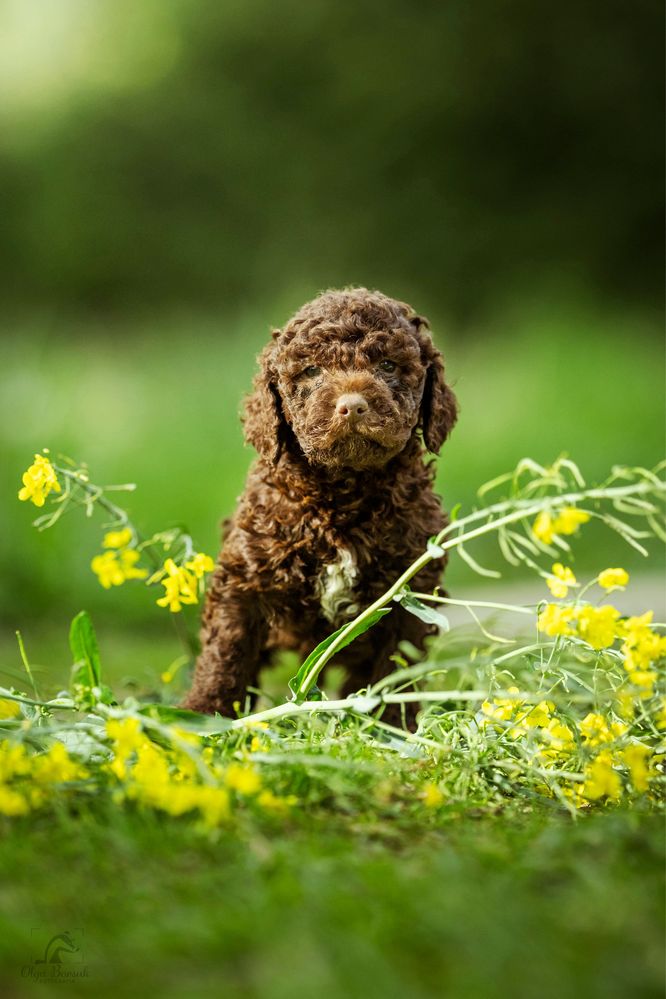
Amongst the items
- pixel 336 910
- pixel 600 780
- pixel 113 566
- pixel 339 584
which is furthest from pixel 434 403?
pixel 336 910

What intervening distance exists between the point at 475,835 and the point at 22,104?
1086 cm

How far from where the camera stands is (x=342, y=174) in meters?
11.0

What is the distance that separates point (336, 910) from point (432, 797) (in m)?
0.55

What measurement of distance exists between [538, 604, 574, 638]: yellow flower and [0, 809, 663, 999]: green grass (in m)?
0.36

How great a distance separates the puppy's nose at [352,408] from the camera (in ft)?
8.01

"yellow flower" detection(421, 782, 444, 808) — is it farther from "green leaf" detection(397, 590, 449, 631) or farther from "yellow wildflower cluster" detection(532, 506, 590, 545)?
"yellow wildflower cluster" detection(532, 506, 590, 545)

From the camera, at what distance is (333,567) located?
275 cm

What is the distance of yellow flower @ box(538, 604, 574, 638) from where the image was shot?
6.48 ft

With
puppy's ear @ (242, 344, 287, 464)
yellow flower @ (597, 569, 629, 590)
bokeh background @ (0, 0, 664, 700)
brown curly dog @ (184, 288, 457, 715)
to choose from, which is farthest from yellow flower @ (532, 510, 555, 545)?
bokeh background @ (0, 0, 664, 700)

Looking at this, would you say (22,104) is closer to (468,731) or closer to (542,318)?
(542,318)

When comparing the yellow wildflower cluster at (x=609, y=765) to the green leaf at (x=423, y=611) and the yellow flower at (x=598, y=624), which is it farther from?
the green leaf at (x=423, y=611)

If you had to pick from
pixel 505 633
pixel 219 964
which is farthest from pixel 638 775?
pixel 505 633

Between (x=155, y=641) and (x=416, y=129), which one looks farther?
(x=416, y=129)

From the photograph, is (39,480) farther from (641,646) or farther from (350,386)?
(641,646)
